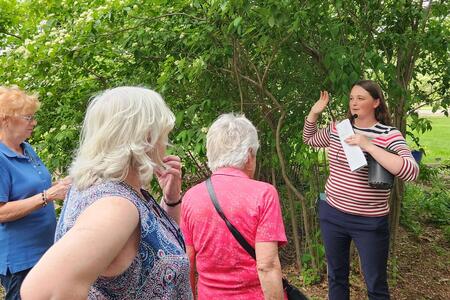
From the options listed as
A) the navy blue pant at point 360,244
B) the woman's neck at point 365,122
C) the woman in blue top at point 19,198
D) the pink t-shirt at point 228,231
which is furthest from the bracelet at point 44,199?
the woman's neck at point 365,122

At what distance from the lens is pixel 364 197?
9.89 feet

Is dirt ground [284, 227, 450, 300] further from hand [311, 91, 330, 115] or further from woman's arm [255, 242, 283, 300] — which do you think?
woman's arm [255, 242, 283, 300]

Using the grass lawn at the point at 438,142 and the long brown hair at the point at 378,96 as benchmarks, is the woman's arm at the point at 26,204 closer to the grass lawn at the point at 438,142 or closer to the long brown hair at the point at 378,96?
the long brown hair at the point at 378,96

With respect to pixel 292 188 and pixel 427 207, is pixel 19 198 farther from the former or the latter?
pixel 427 207

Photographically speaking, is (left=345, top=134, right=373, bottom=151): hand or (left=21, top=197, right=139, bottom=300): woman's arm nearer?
(left=21, top=197, right=139, bottom=300): woman's arm

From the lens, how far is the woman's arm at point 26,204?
2.44m

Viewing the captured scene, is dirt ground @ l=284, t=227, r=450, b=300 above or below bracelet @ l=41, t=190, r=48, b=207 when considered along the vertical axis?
below

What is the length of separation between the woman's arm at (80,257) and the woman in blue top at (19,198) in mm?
1379

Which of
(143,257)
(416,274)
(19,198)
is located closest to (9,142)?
(19,198)

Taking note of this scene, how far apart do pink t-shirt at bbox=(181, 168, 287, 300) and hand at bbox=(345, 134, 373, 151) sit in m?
1.00

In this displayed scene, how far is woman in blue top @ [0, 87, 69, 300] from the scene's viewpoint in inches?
97.6

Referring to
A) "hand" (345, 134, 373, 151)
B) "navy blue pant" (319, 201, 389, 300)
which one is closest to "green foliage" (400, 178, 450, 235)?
"navy blue pant" (319, 201, 389, 300)

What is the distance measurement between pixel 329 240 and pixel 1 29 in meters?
3.44

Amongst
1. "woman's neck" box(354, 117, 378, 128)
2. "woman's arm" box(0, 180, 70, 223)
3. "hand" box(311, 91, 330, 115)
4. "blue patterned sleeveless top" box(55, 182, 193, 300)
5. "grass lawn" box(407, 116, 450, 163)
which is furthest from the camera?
"grass lawn" box(407, 116, 450, 163)
